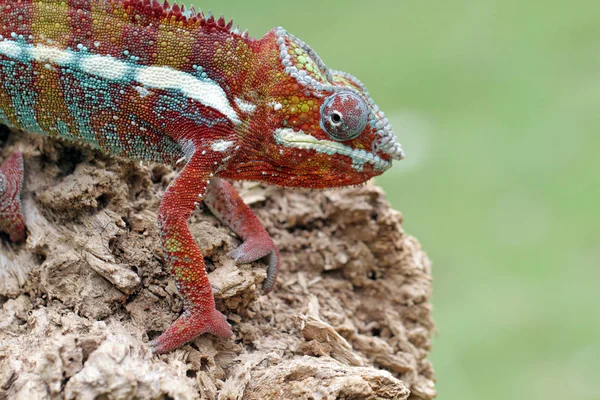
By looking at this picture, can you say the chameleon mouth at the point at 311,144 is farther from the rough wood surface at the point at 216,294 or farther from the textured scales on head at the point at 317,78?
the rough wood surface at the point at 216,294

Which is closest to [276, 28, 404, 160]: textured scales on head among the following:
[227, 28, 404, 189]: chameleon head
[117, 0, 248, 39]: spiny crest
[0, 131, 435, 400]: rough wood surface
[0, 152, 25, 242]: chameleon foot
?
[227, 28, 404, 189]: chameleon head

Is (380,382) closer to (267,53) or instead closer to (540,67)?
(267,53)

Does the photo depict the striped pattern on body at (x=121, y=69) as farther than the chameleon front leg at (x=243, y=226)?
No

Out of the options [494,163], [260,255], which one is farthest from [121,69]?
[494,163]

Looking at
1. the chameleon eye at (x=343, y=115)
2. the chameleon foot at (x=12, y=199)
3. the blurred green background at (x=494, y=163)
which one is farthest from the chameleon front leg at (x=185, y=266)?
the blurred green background at (x=494, y=163)

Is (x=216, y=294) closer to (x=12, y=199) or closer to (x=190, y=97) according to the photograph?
(x=190, y=97)

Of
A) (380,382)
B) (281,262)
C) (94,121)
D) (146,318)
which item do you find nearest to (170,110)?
(94,121)

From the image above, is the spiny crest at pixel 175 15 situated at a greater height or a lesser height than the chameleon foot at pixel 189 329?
greater
